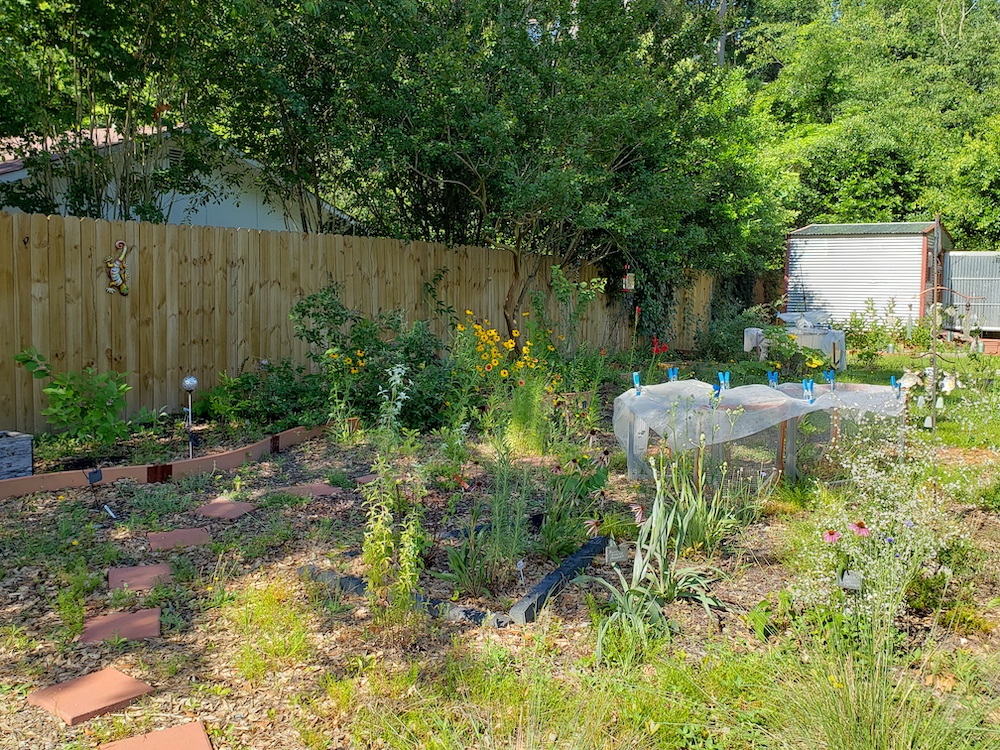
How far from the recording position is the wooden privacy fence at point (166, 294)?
Result: 5.34 metres

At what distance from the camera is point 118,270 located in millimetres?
5828

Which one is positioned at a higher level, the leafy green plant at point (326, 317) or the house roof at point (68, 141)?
the house roof at point (68, 141)

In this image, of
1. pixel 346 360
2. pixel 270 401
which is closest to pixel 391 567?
pixel 346 360

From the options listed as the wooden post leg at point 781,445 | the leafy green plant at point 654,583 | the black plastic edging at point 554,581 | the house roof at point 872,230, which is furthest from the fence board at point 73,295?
the house roof at point 872,230

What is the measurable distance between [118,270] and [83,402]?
50.0 inches

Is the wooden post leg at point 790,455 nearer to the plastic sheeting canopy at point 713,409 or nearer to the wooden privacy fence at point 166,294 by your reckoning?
the plastic sheeting canopy at point 713,409

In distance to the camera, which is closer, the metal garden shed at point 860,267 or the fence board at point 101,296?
the fence board at point 101,296

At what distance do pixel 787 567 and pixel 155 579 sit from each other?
8.63ft

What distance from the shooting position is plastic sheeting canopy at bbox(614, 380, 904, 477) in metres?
4.06

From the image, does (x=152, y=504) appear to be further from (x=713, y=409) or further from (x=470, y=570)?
(x=713, y=409)

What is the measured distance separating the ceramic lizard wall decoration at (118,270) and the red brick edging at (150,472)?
164 centimetres

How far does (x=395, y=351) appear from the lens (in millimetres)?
6211

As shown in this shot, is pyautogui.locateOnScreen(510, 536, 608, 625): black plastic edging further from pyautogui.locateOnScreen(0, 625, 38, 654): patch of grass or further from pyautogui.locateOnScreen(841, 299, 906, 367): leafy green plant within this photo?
pyautogui.locateOnScreen(841, 299, 906, 367): leafy green plant

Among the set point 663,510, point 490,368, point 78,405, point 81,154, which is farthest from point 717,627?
point 81,154
